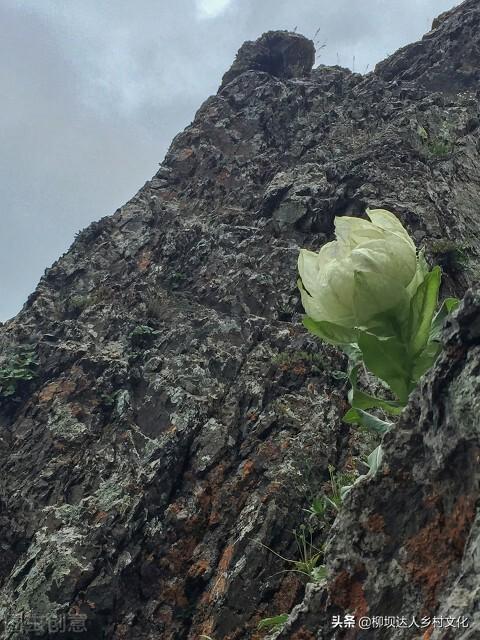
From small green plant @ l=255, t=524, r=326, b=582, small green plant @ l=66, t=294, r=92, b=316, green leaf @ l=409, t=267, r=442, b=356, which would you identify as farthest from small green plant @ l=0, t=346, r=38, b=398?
green leaf @ l=409, t=267, r=442, b=356

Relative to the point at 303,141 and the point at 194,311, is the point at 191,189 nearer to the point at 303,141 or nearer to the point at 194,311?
the point at 303,141

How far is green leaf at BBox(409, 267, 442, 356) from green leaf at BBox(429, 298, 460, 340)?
105 mm

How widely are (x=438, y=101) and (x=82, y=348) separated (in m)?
6.05

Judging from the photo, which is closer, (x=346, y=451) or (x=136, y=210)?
(x=346, y=451)

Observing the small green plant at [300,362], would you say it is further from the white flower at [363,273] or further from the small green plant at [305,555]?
the white flower at [363,273]

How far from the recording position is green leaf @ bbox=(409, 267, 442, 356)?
140 cm

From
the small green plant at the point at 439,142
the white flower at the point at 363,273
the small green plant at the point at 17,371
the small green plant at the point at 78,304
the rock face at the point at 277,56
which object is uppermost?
the rock face at the point at 277,56

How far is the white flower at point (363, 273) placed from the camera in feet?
4.43

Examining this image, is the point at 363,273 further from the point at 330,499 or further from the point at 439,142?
the point at 439,142

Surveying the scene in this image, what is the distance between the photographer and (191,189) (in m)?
9.02

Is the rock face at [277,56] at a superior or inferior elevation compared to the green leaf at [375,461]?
superior

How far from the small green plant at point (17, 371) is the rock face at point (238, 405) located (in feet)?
0.09

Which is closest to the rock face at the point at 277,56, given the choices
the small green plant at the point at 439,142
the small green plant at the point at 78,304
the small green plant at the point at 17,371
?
the small green plant at the point at 439,142

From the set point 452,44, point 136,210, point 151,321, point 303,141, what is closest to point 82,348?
point 151,321
